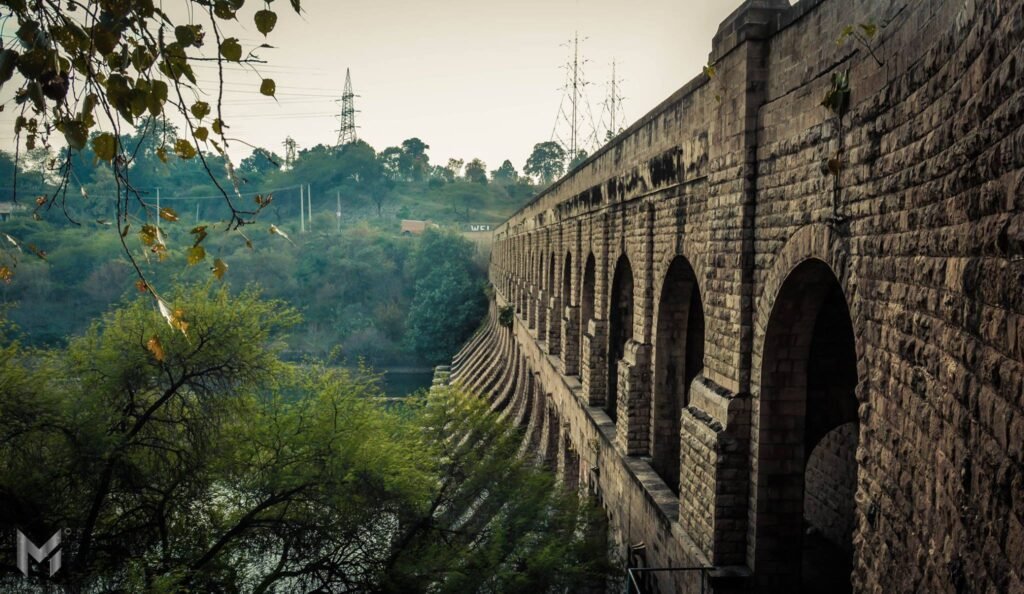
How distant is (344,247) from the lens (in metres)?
63.3

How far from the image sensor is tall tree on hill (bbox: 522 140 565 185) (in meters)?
114

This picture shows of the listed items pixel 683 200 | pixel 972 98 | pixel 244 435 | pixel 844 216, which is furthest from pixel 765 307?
pixel 244 435

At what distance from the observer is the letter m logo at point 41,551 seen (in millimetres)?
8109

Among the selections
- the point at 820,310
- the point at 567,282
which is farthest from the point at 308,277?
the point at 820,310

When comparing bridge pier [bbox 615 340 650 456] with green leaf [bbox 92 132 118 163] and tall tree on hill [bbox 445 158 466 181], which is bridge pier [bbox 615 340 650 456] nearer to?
Answer: green leaf [bbox 92 132 118 163]

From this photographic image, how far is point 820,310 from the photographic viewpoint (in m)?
6.43

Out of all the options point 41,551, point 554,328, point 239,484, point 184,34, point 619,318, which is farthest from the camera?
point 554,328

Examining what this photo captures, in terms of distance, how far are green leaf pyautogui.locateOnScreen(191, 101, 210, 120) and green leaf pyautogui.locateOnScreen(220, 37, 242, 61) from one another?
428mm

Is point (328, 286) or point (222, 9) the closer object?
point (222, 9)

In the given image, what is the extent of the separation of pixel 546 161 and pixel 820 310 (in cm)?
11081

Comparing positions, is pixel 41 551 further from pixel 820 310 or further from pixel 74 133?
pixel 820 310

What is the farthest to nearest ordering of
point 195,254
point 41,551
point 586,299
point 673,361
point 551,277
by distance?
point 551,277 → point 586,299 → point 673,361 → point 41,551 → point 195,254

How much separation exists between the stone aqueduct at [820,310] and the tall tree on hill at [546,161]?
339ft

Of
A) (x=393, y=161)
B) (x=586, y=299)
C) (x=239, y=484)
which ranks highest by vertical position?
(x=393, y=161)
